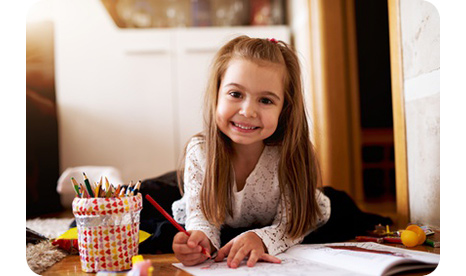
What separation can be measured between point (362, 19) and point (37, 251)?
6.34 ft

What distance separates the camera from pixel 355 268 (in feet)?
2.49

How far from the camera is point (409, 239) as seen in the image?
3.21 feet

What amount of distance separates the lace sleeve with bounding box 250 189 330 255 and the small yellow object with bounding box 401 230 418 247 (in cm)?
20

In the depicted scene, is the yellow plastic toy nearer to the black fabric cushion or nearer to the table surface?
the table surface

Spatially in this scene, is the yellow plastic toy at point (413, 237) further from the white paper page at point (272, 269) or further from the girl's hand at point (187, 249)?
the girl's hand at point (187, 249)

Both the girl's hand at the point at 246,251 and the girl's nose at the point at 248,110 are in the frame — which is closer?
the girl's hand at the point at 246,251

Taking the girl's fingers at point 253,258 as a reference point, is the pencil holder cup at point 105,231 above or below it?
above

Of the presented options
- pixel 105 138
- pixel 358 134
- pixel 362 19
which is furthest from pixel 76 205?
pixel 362 19

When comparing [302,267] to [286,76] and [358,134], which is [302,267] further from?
[358,134]

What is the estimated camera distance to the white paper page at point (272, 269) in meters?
0.75

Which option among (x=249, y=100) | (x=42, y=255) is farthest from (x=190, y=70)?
(x=42, y=255)

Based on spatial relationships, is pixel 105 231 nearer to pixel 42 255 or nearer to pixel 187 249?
pixel 187 249

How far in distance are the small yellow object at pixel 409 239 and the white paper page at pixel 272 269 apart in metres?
0.29

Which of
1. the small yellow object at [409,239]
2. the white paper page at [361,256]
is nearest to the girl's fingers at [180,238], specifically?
the white paper page at [361,256]
